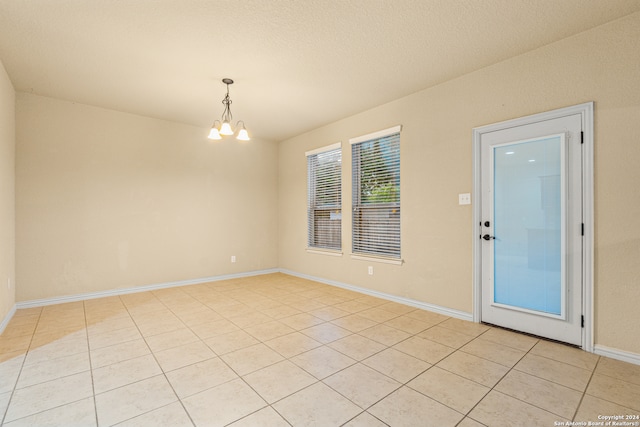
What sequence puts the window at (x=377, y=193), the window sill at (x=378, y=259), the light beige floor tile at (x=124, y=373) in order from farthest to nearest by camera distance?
1. the window at (x=377, y=193)
2. the window sill at (x=378, y=259)
3. the light beige floor tile at (x=124, y=373)

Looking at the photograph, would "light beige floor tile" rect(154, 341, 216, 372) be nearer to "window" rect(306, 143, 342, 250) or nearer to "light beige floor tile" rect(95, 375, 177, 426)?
"light beige floor tile" rect(95, 375, 177, 426)

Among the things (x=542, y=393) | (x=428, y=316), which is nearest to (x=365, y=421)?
(x=542, y=393)

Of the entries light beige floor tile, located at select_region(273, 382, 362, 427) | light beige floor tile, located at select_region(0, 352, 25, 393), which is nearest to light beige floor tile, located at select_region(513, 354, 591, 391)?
light beige floor tile, located at select_region(273, 382, 362, 427)

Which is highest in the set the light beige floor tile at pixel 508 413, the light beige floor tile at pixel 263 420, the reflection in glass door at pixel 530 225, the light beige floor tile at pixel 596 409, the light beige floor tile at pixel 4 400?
the reflection in glass door at pixel 530 225

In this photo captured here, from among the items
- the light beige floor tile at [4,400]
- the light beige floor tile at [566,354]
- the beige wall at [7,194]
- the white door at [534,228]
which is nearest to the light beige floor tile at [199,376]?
the light beige floor tile at [4,400]

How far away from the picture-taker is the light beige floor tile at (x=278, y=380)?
2.00 meters

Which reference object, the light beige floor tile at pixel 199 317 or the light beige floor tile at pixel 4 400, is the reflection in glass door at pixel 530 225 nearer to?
the light beige floor tile at pixel 199 317

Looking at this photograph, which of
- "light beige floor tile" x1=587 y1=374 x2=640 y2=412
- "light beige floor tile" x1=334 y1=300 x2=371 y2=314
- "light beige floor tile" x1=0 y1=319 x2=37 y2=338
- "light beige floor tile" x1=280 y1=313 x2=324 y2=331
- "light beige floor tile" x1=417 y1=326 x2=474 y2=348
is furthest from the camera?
"light beige floor tile" x1=334 y1=300 x2=371 y2=314

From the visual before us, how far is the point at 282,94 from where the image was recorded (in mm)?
3959

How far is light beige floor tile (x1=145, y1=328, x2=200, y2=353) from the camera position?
2.74m

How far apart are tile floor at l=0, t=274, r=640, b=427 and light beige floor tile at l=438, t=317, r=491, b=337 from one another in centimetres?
1

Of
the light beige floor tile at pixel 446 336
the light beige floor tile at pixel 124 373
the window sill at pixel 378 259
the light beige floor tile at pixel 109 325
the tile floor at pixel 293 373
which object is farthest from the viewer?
the window sill at pixel 378 259

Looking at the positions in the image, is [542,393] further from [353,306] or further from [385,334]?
[353,306]

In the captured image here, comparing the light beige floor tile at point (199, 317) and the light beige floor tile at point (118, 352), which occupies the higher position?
the light beige floor tile at point (118, 352)
